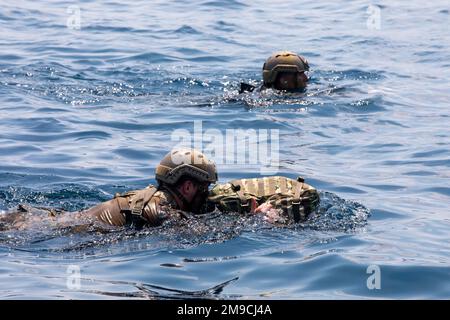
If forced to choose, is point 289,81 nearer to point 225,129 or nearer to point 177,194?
point 225,129

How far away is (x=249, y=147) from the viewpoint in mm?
14477

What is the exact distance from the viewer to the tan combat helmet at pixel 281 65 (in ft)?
57.1

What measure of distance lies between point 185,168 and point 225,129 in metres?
5.40

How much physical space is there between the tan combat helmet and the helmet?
7.39 metres

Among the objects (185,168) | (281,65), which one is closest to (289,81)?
(281,65)

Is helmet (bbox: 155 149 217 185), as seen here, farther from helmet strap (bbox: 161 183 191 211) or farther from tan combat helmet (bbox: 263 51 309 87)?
tan combat helmet (bbox: 263 51 309 87)

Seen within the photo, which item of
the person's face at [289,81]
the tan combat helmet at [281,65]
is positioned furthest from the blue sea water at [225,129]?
the tan combat helmet at [281,65]

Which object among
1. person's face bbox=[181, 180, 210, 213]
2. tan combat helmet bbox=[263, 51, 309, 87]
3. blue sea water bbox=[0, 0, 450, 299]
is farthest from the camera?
tan combat helmet bbox=[263, 51, 309, 87]

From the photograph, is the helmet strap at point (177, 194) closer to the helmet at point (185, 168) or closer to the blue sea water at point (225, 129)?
the helmet at point (185, 168)

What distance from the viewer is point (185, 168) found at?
10.1 meters

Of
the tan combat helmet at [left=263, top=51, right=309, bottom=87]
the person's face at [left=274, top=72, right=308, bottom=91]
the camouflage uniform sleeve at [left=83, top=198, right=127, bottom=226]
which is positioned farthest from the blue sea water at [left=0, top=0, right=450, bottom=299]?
the tan combat helmet at [left=263, top=51, right=309, bottom=87]

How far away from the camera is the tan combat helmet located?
1739cm

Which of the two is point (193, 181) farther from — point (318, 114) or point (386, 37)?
point (386, 37)

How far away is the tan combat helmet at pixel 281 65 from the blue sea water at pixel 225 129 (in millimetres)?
425
